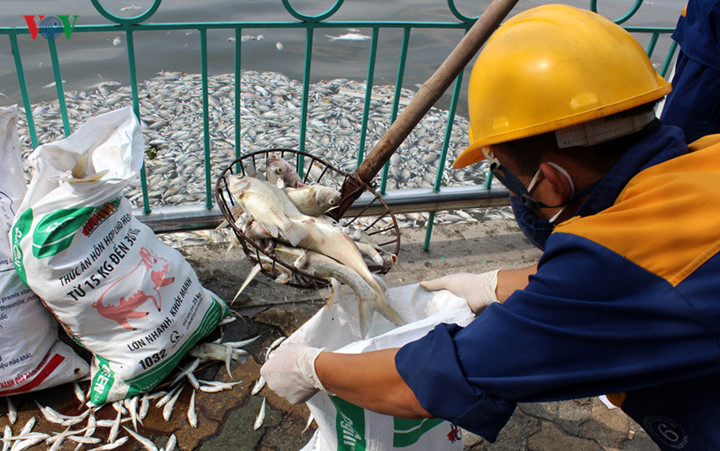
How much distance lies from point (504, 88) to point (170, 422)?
6.42 ft

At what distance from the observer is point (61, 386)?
2.41m

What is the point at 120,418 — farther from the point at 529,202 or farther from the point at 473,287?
the point at 529,202

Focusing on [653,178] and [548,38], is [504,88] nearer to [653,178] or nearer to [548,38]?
[548,38]

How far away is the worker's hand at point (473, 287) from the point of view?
2.03 metres

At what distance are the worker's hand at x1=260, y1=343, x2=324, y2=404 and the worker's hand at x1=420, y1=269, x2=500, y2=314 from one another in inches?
24.9

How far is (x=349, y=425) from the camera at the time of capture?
5.66 ft

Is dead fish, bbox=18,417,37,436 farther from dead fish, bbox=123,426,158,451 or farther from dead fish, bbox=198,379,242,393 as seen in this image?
dead fish, bbox=198,379,242,393

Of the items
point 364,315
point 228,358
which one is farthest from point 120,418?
point 364,315

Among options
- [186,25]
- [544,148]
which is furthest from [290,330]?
[544,148]

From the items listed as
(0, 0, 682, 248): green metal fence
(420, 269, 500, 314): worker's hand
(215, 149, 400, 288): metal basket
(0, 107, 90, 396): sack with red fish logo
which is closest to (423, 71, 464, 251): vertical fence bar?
(0, 0, 682, 248): green metal fence

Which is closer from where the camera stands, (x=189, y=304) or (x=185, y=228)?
(x=189, y=304)

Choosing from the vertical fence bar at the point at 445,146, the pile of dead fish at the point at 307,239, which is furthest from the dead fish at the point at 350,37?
the pile of dead fish at the point at 307,239

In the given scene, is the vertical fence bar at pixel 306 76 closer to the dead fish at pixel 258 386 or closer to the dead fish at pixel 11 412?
the dead fish at pixel 258 386

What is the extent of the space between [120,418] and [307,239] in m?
1.16
